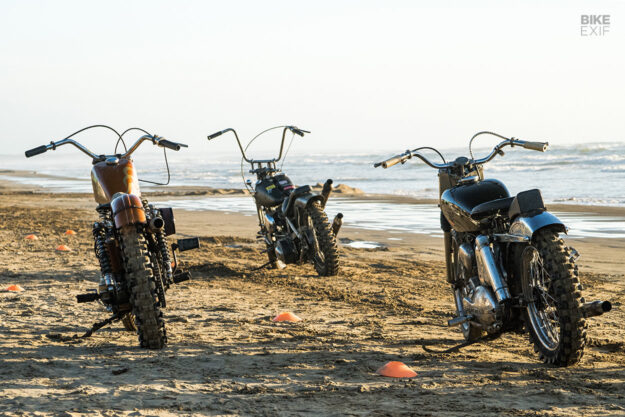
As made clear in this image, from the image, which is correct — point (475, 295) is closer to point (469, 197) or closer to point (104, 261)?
point (469, 197)

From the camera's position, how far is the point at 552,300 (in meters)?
4.42

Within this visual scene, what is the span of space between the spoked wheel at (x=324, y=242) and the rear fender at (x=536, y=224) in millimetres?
4264

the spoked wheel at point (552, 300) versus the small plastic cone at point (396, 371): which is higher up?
the spoked wheel at point (552, 300)

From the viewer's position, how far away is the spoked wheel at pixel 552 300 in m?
4.20

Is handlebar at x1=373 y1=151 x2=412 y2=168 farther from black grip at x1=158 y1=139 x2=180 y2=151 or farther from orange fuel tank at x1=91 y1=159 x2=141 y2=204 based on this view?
orange fuel tank at x1=91 y1=159 x2=141 y2=204

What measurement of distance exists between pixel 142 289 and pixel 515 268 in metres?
2.56

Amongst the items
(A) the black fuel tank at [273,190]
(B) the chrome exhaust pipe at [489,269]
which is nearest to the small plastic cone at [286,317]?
(B) the chrome exhaust pipe at [489,269]

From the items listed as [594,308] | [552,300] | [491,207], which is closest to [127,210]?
[491,207]

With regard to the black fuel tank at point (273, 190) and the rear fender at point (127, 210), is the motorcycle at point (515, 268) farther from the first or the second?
the black fuel tank at point (273, 190)

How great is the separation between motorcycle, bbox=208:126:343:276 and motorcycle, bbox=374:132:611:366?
3.24 meters

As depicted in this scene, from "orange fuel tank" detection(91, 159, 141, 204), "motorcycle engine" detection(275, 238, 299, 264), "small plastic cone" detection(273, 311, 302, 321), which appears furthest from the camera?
"motorcycle engine" detection(275, 238, 299, 264)

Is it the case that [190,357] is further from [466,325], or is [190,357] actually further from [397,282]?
[397,282]

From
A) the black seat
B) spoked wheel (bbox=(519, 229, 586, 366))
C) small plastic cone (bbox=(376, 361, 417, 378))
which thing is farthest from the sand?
the black seat

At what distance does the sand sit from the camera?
3980mm
